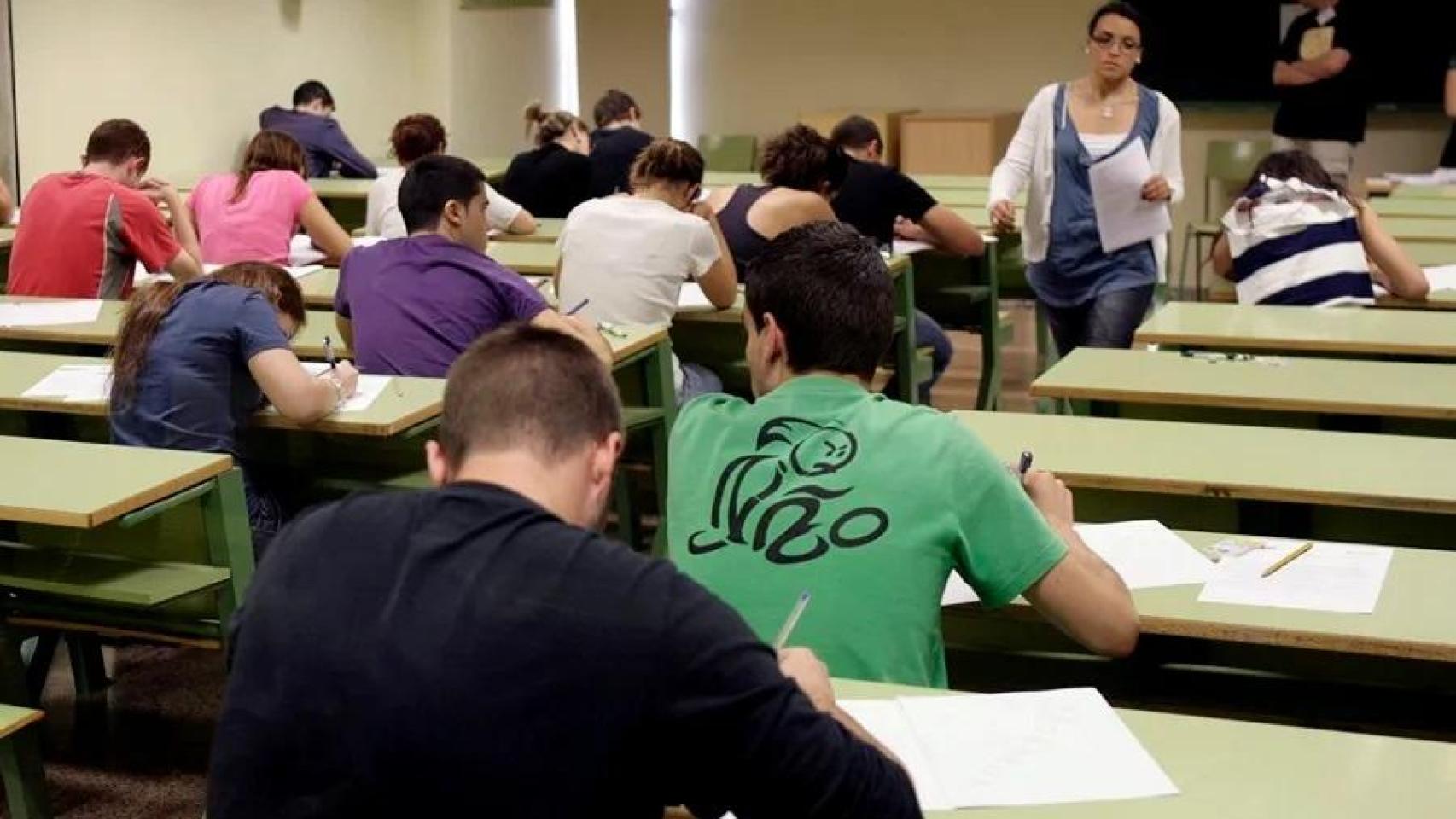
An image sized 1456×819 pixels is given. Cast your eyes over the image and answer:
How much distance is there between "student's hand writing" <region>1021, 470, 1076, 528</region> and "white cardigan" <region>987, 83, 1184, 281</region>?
119 inches

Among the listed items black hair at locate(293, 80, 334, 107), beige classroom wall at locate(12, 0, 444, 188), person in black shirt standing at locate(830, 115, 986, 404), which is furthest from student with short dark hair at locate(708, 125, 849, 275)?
black hair at locate(293, 80, 334, 107)

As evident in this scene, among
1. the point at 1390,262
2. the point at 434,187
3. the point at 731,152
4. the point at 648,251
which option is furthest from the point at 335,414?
the point at 731,152

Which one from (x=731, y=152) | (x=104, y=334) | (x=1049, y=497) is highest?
(x=1049, y=497)

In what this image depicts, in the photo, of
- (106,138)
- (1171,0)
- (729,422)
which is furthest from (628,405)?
(1171,0)

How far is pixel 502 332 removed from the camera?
68.5 inches

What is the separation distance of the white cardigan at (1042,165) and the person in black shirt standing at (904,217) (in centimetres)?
75

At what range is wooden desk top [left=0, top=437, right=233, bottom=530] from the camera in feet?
10.5

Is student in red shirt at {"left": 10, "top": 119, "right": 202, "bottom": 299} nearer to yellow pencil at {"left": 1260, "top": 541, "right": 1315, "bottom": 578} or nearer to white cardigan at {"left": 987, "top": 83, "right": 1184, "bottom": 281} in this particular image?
white cardigan at {"left": 987, "top": 83, "right": 1184, "bottom": 281}

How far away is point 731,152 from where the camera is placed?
12234mm

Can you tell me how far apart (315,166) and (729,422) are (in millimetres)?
7822

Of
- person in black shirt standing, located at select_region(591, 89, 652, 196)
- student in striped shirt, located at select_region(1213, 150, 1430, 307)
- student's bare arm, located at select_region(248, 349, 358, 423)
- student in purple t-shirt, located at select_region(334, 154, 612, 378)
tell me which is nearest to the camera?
student's bare arm, located at select_region(248, 349, 358, 423)

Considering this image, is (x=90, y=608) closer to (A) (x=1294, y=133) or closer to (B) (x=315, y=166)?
(B) (x=315, y=166)

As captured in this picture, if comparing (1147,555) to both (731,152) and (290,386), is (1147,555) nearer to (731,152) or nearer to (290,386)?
(290,386)

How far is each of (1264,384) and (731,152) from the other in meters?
8.40
